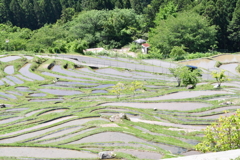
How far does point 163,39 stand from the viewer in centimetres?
8525

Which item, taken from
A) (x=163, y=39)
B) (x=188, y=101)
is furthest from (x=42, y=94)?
Result: (x=163, y=39)

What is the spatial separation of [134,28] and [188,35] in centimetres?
2900

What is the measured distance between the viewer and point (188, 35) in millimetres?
80562

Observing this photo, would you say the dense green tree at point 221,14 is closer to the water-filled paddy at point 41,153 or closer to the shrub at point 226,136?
the shrub at point 226,136

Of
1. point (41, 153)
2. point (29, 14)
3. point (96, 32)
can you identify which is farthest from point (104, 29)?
point (41, 153)

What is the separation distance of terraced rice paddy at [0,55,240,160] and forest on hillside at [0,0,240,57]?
27.0 meters

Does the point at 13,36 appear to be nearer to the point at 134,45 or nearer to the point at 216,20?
the point at 134,45

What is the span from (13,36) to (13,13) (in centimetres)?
4159

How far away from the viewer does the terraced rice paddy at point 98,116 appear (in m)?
23.2

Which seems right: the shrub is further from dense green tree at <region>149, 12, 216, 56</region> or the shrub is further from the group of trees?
the group of trees

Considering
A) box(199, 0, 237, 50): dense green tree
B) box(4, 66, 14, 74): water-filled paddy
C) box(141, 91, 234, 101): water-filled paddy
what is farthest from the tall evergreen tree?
box(141, 91, 234, 101): water-filled paddy

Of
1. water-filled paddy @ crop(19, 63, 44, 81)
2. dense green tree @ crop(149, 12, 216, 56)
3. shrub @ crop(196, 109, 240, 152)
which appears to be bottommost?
water-filled paddy @ crop(19, 63, 44, 81)

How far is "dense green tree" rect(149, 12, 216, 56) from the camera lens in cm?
8181

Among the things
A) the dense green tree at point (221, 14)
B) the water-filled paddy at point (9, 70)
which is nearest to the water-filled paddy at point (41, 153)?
the water-filled paddy at point (9, 70)
